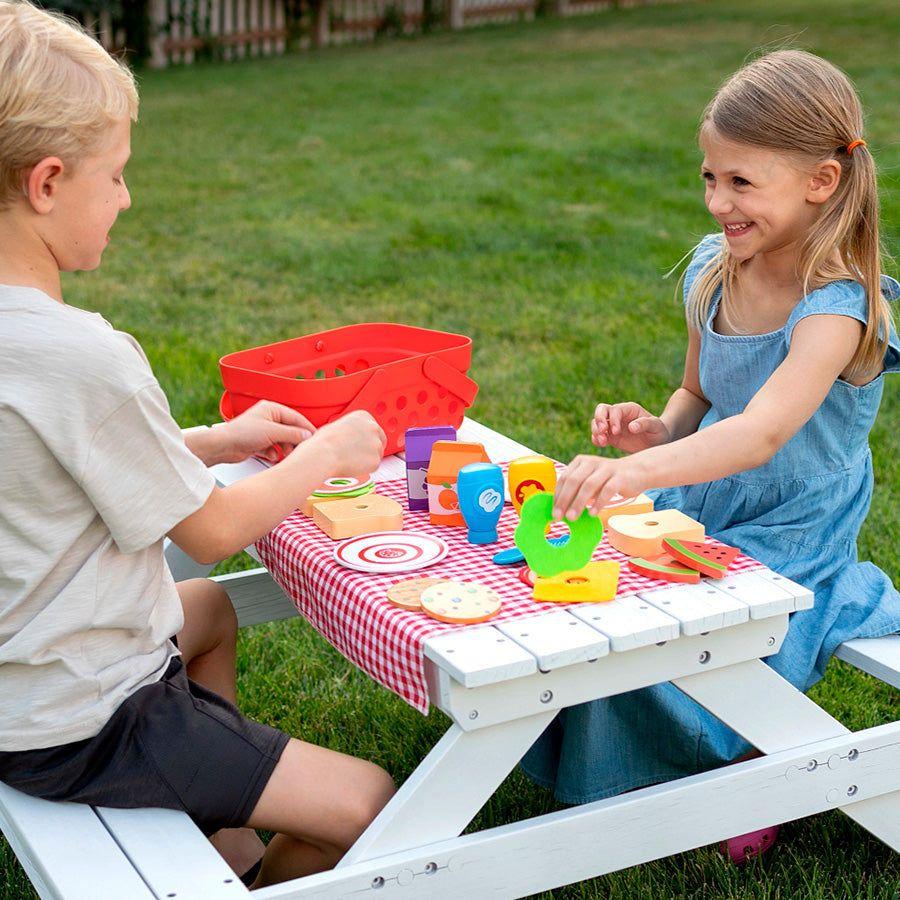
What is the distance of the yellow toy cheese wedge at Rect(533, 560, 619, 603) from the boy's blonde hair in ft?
2.91

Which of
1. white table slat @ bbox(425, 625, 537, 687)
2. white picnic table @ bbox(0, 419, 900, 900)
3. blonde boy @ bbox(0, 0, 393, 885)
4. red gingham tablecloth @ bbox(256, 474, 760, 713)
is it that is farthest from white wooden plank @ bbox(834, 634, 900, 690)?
blonde boy @ bbox(0, 0, 393, 885)

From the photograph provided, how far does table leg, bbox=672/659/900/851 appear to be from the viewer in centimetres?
195

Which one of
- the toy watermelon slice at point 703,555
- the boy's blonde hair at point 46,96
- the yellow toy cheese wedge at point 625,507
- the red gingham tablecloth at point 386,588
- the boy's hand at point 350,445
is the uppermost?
the boy's blonde hair at point 46,96

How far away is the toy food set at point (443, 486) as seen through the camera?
221cm

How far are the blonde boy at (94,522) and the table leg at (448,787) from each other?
10 centimetres

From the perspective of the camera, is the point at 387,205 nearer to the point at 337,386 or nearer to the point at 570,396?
the point at 570,396

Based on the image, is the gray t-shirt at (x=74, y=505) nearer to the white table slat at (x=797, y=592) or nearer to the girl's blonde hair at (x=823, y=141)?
the white table slat at (x=797, y=592)

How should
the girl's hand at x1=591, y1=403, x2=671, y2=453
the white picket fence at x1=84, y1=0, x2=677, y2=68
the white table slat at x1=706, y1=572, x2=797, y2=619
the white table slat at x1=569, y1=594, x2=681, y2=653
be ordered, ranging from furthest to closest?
the white picket fence at x1=84, y1=0, x2=677, y2=68 → the girl's hand at x1=591, y1=403, x2=671, y2=453 → the white table slat at x1=706, y1=572, x2=797, y2=619 → the white table slat at x1=569, y1=594, x2=681, y2=653

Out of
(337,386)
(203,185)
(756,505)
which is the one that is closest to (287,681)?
(337,386)

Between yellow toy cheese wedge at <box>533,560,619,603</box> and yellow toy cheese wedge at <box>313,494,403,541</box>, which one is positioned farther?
yellow toy cheese wedge at <box>313,494,403,541</box>

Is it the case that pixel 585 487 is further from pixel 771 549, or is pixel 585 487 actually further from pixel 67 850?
pixel 67 850

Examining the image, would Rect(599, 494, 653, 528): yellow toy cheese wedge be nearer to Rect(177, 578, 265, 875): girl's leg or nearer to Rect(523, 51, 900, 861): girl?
Rect(523, 51, 900, 861): girl

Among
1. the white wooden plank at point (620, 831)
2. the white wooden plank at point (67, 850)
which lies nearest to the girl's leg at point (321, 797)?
the white wooden plank at point (620, 831)

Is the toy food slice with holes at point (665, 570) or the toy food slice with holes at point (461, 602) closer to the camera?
the toy food slice with holes at point (461, 602)
